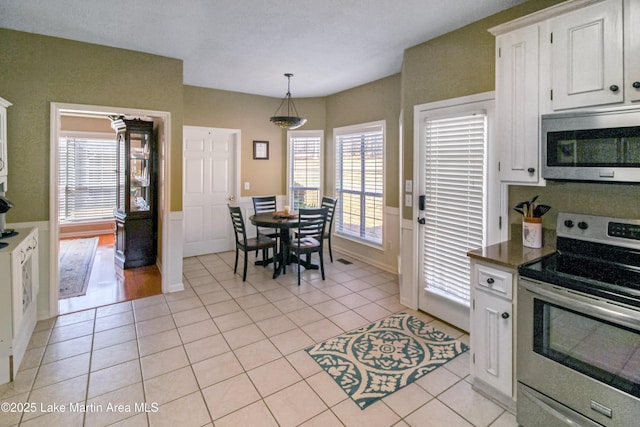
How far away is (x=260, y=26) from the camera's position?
3.04 m

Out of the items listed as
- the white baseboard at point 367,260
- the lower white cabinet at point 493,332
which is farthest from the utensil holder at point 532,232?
the white baseboard at point 367,260

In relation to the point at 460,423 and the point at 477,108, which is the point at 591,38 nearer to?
the point at 477,108

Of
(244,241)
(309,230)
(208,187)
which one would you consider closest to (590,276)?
(309,230)

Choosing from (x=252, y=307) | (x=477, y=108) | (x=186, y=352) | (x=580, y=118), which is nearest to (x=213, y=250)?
(x=252, y=307)

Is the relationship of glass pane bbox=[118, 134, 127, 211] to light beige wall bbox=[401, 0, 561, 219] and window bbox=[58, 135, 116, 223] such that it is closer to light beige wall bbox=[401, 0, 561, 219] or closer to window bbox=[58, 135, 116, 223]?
window bbox=[58, 135, 116, 223]

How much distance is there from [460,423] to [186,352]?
2086 mm

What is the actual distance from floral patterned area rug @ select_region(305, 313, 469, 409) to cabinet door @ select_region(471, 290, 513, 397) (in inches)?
17.6

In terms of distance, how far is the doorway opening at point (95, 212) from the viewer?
336cm

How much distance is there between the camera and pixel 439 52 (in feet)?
10.2

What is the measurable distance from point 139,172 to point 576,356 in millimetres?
5365

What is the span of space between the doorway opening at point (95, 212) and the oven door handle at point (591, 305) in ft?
12.5

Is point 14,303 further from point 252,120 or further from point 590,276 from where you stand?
point 252,120

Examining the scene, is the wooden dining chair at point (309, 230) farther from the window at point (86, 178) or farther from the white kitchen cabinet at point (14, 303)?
the window at point (86, 178)

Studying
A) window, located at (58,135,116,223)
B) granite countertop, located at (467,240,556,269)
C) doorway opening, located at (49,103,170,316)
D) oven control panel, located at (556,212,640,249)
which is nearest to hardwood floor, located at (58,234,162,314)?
doorway opening, located at (49,103,170,316)
